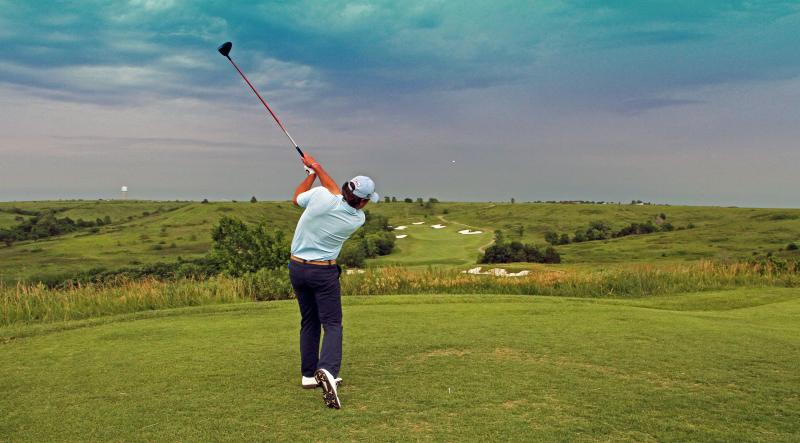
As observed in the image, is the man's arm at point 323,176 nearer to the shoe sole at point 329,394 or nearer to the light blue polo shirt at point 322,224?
the light blue polo shirt at point 322,224

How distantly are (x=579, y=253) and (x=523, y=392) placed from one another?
228ft

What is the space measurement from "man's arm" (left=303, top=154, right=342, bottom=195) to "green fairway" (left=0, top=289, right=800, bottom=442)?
206 centimetres

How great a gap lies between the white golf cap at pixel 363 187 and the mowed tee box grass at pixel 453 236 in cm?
4796

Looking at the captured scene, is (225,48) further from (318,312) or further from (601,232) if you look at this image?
(601,232)

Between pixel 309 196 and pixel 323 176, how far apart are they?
1.20 feet

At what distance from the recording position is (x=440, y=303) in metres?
13.6

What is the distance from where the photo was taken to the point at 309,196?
235 inches

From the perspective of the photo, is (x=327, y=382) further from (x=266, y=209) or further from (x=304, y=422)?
(x=266, y=209)

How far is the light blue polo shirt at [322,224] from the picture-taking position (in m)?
5.83

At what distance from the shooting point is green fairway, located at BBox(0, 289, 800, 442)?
191 inches

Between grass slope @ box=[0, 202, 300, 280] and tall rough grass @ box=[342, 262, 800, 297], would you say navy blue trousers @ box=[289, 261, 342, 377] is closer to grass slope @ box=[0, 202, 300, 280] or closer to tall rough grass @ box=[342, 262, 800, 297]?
tall rough grass @ box=[342, 262, 800, 297]

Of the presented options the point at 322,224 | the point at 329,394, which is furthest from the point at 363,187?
the point at 329,394

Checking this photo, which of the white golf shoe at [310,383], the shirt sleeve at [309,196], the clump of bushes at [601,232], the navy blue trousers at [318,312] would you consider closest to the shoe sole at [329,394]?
the navy blue trousers at [318,312]

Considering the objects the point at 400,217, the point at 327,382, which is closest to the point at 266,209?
the point at 400,217
